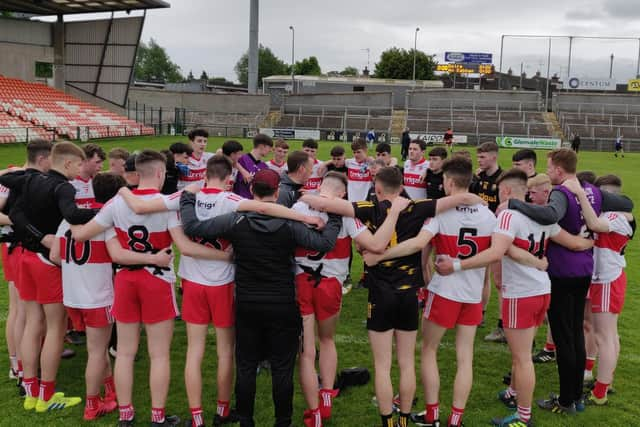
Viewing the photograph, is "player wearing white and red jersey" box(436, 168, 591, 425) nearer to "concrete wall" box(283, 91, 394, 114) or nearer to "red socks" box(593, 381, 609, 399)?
"red socks" box(593, 381, 609, 399)

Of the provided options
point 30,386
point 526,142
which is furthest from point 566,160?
point 526,142

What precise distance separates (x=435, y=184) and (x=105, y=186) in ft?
16.1

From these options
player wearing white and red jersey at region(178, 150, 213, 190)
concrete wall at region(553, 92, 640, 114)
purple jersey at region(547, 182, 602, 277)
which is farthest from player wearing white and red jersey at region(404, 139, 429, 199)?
concrete wall at region(553, 92, 640, 114)

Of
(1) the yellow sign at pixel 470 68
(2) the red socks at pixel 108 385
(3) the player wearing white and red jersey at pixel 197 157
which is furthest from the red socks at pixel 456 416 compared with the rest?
(1) the yellow sign at pixel 470 68

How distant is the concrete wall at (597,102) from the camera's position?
163 feet

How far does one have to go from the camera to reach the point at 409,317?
161 inches

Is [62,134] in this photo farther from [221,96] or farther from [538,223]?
[538,223]

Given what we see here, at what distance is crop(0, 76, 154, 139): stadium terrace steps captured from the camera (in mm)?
32031

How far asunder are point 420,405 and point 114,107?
41.5 meters

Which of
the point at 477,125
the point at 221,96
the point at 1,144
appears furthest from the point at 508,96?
the point at 1,144

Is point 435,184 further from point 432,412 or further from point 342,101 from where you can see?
point 342,101

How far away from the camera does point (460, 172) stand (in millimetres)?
4145

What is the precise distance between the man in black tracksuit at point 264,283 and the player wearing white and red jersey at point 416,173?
170 inches

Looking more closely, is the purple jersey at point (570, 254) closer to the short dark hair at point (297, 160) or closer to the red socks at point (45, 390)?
the short dark hair at point (297, 160)
